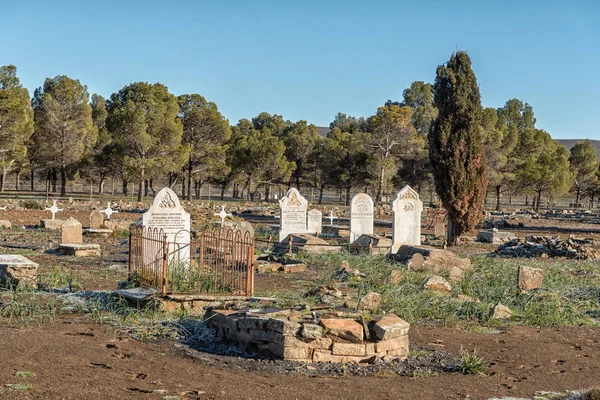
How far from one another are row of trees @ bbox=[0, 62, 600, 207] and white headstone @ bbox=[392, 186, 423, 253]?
2625cm

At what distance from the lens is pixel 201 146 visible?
61719 millimetres

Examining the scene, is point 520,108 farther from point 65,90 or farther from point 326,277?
point 326,277

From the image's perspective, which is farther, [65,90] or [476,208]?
[65,90]

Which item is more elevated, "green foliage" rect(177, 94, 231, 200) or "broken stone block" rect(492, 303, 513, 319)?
"green foliage" rect(177, 94, 231, 200)

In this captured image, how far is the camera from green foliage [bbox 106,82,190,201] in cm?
5291

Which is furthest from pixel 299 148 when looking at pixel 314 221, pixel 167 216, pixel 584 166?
pixel 167 216

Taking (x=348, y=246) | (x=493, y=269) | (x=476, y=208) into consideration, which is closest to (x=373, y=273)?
(x=493, y=269)

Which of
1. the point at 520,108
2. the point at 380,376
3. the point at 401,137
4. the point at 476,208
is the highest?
the point at 520,108

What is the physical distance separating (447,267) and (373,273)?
203 centimetres

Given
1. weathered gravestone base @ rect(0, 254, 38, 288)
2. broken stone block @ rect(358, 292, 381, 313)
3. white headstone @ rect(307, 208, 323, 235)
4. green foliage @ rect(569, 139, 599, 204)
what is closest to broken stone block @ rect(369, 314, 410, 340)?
broken stone block @ rect(358, 292, 381, 313)

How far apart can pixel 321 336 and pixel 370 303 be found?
251cm

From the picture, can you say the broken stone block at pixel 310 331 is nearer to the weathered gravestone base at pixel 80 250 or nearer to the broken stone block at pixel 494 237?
the weathered gravestone base at pixel 80 250

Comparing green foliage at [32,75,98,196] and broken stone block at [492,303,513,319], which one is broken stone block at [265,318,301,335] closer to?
broken stone block at [492,303,513,319]

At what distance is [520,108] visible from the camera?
8250 centimetres
